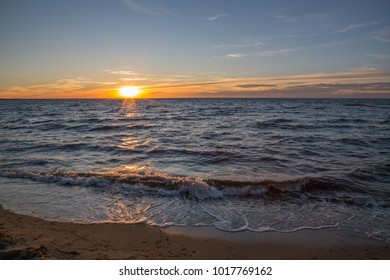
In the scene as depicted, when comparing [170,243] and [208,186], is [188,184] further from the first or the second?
[170,243]

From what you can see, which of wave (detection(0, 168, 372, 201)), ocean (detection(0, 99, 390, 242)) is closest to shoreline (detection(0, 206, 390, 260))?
ocean (detection(0, 99, 390, 242))

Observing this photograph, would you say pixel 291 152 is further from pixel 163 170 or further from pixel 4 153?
pixel 4 153

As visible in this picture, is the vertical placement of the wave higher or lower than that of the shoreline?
higher

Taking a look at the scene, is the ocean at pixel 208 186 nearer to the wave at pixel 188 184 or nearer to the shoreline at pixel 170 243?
the wave at pixel 188 184

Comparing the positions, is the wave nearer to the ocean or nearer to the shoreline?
the ocean

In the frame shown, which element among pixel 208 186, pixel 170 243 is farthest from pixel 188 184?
pixel 170 243

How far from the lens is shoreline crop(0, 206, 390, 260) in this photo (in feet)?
14.8

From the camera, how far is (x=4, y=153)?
42.7ft

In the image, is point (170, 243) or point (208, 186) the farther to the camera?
point (208, 186)

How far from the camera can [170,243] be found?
4.97m

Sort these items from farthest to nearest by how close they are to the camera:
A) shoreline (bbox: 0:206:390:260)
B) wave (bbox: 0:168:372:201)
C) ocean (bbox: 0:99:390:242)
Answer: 1. wave (bbox: 0:168:372:201)
2. ocean (bbox: 0:99:390:242)
3. shoreline (bbox: 0:206:390:260)

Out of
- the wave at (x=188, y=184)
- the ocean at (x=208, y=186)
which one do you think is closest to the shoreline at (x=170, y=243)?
the ocean at (x=208, y=186)
